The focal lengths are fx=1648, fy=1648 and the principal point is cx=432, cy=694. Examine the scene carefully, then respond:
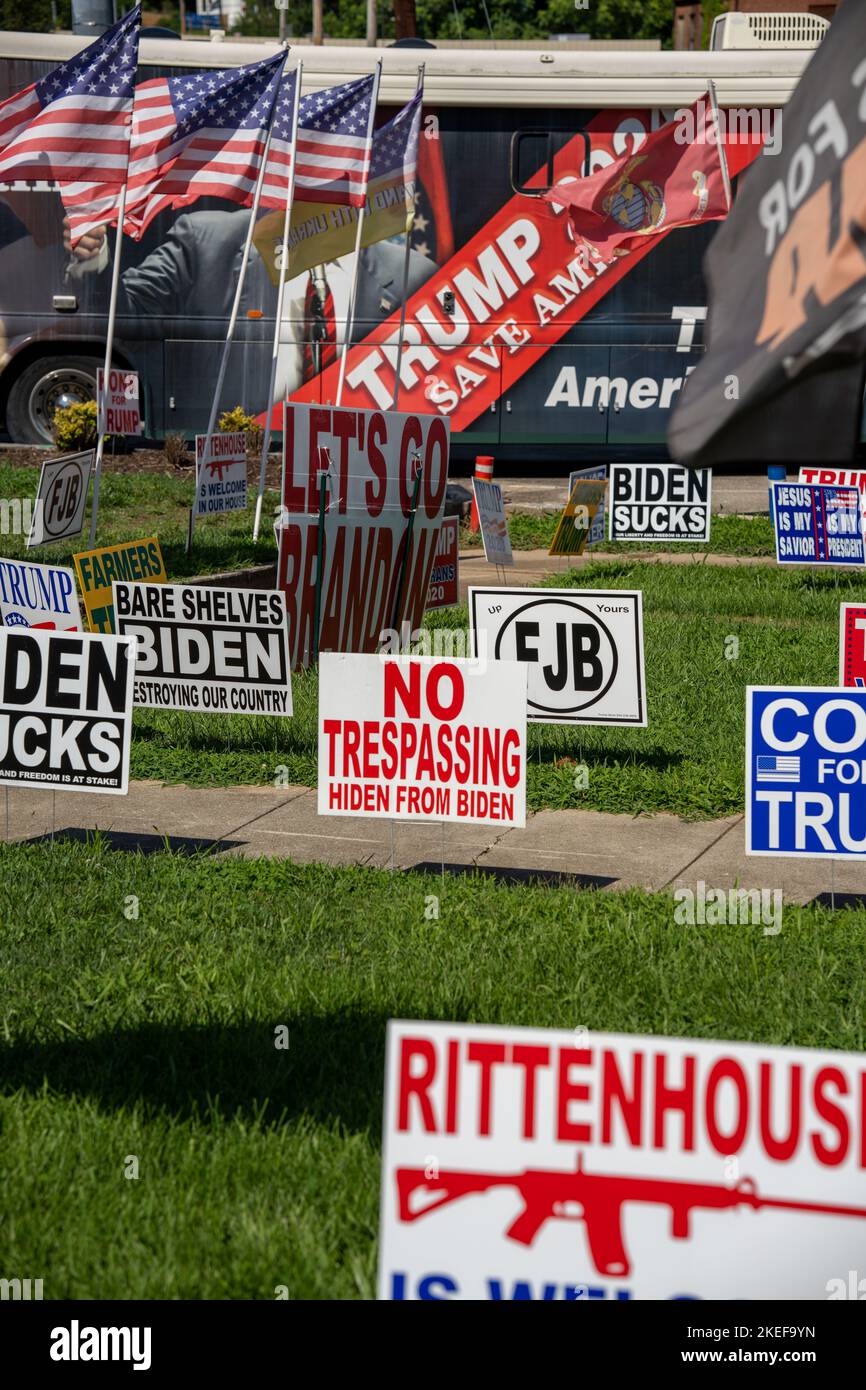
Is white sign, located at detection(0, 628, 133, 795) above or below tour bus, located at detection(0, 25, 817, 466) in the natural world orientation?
below

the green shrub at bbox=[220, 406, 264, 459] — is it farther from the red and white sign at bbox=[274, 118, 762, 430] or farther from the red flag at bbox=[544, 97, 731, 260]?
the red flag at bbox=[544, 97, 731, 260]

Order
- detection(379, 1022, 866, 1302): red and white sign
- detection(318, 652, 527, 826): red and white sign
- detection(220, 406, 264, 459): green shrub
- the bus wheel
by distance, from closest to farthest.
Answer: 1. detection(379, 1022, 866, 1302): red and white sign
2. detection(318, 652, 527, 826): red and white sign
3. detection(220, 406, 264, 459): green shrub
4. the bus wheel

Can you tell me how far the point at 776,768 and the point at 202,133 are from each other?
1040 cm

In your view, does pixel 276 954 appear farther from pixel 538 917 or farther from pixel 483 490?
pixel 483 490

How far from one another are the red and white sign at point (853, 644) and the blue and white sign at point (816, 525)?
6.98 m

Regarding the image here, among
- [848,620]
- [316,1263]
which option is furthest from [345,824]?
[316,1263]

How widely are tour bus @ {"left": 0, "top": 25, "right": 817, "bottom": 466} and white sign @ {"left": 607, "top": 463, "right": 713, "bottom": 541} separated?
15.0ft

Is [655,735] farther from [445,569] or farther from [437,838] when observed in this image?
[445,569]

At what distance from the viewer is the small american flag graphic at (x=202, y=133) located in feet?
47.7

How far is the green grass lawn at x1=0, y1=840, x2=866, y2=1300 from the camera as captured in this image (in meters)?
4.03

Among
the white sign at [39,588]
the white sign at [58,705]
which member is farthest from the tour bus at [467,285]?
the white sign at [58,705]

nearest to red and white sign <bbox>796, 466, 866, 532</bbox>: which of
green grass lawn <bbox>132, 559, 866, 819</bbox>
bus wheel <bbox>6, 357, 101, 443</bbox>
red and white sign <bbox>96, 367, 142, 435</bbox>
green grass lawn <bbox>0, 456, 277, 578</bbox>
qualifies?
green grass lawn <bbox>132, 559, 866, 819</bbox>

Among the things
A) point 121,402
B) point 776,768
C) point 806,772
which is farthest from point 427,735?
point 121,402

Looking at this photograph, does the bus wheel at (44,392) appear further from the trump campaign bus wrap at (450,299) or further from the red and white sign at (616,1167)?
the red and white sign at (616,1167)
